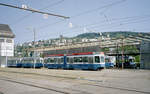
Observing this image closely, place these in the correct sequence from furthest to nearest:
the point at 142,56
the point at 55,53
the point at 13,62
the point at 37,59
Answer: the point at 13,62
the point at 37,59
the point at 55,53
the point at 142,56

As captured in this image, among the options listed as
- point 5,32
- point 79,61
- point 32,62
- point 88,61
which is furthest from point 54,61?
point 5,32

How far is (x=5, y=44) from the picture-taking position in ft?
213

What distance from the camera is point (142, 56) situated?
33875 millimetres

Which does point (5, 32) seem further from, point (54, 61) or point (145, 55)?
point (145, 55)

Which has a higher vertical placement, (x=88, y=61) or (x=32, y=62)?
(x=88, y=61)

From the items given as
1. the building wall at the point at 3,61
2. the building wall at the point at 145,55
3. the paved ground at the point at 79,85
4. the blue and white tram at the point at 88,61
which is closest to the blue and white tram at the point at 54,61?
the blue and white tram at the point at 88,61

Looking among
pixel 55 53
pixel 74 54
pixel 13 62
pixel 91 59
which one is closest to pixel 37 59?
pixel 55 53

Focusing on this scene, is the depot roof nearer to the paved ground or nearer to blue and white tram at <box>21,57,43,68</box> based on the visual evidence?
blue and white tram at <box>21,57,43,68</box>

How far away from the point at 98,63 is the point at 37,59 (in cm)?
2203

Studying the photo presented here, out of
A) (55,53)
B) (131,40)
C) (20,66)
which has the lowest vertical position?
(20,66)

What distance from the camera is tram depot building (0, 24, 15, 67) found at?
62.9 metres

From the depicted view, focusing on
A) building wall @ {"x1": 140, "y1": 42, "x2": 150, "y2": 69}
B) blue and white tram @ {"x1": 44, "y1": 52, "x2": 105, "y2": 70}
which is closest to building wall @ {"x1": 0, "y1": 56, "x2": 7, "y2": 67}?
blue and white tram @ {"x1": 44, "y1": 52, "x2": 105, "y2": 70}

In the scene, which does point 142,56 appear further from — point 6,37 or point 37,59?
point 6,37

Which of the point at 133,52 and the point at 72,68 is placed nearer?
the point at 72,68
